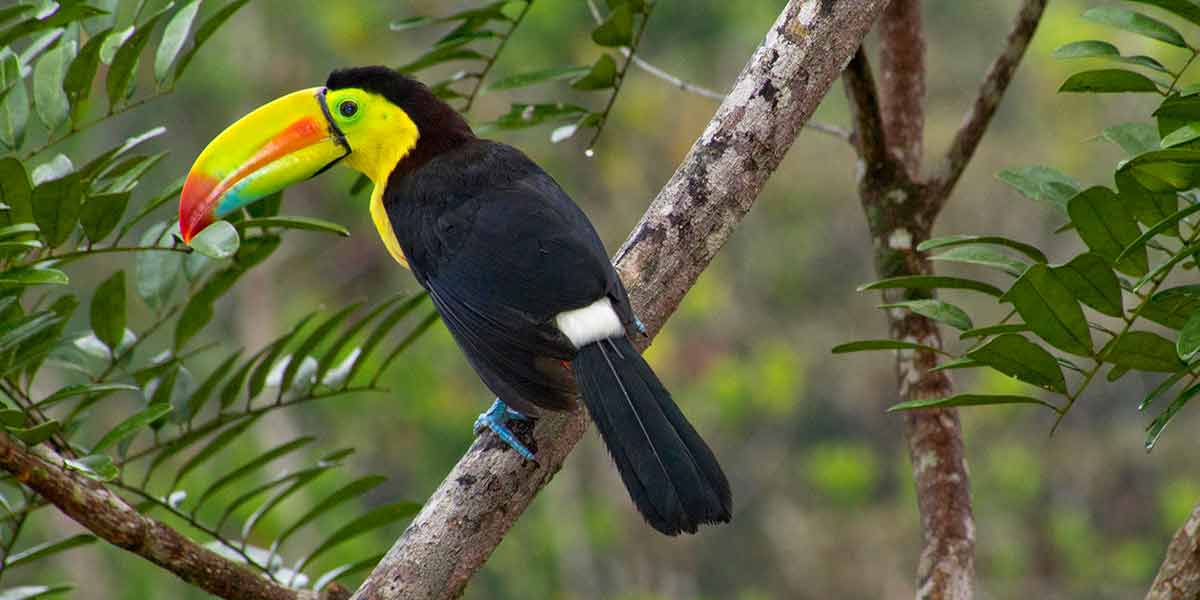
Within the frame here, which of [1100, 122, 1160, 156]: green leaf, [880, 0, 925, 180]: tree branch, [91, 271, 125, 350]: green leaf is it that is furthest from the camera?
[880, 0, 925, 180]: tree branch

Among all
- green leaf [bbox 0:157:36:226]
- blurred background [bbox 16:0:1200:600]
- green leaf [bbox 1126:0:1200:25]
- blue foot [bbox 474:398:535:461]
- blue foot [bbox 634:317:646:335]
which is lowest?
blurred background [bbox 16:0:1200:600]

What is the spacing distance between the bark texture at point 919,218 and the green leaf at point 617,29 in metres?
0.36

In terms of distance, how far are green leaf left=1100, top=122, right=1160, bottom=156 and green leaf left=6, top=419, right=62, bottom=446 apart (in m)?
1.31

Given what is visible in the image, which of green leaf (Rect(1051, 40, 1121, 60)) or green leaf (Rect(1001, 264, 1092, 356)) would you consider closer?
green leaf (Rect(1001, 264, 1092, 356))

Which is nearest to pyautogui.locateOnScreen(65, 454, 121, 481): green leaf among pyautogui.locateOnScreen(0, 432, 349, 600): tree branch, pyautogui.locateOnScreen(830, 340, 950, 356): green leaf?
pyautogui.locateOnScreen(0, 432, 349, 600): tree branch

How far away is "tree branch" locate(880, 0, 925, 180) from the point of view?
249 cm

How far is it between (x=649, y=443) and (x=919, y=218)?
2.68 ft

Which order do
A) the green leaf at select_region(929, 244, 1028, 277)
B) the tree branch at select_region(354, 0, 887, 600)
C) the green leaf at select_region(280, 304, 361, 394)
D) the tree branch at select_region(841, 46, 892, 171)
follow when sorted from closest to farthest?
the green leaf at select_region(929, 244, 1028, 277) → the tree branch at select_region(354, 0, 887, 600) → the green leaf at select_region(280, 304, 361, 394) → the tree branch at select_region(841, 46, 892, 171)

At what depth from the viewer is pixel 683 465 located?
174 centimetres

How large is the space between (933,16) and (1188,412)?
8.27 ft

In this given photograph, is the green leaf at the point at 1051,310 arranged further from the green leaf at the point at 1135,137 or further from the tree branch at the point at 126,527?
the tree branch at the point at 126,527

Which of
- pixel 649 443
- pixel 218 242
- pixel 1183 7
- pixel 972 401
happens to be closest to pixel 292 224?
pixel 218 242

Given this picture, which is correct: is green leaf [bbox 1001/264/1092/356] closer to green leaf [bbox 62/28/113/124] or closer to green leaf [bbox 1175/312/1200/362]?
green leaf [bbox 1175/312/1200/362]

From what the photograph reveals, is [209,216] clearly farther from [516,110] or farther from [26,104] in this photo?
[516,110]
